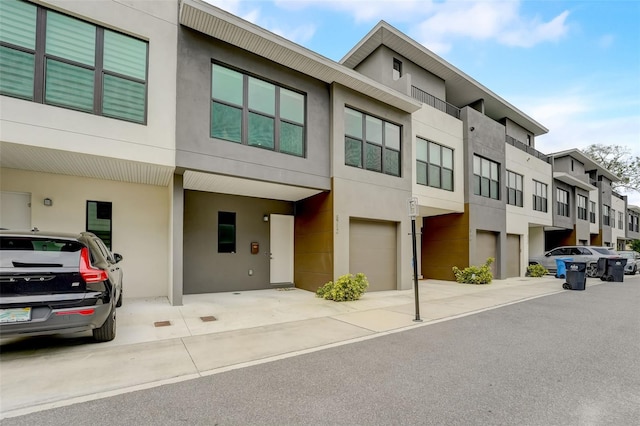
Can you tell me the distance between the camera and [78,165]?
274 inches

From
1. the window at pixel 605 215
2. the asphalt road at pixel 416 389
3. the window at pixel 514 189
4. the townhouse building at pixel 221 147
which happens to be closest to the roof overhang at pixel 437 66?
the townhouse building at pixel 221 147

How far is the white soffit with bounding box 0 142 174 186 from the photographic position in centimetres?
604

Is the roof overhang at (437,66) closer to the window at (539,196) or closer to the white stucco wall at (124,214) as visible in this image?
the window at (539,196)

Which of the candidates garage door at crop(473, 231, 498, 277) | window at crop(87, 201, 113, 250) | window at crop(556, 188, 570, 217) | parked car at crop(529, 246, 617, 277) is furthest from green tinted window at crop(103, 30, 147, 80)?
window at crop(556, 188, 570, 217)

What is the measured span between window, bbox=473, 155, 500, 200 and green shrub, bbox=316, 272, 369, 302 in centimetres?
886

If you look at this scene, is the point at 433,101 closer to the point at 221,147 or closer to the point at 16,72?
the point at 221,147

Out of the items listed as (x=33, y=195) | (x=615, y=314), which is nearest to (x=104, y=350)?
(x=33, y=195)

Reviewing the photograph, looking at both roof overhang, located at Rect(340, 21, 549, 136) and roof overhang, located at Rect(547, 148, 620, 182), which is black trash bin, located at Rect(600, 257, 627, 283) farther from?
roof overhang, located at Rect(547, 148, 620, 182)

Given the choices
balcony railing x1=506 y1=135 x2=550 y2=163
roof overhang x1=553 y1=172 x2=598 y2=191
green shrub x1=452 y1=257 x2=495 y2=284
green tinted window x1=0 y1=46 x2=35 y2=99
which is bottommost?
green shrub x1=452 y1=257 x2=495 y2=284

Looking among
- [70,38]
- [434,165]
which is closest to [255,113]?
[70,38]

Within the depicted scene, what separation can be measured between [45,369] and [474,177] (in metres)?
15.7

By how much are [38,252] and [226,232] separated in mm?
5851

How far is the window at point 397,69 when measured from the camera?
13.3m

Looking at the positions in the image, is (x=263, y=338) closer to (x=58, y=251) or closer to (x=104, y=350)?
(x=104, y=350)
